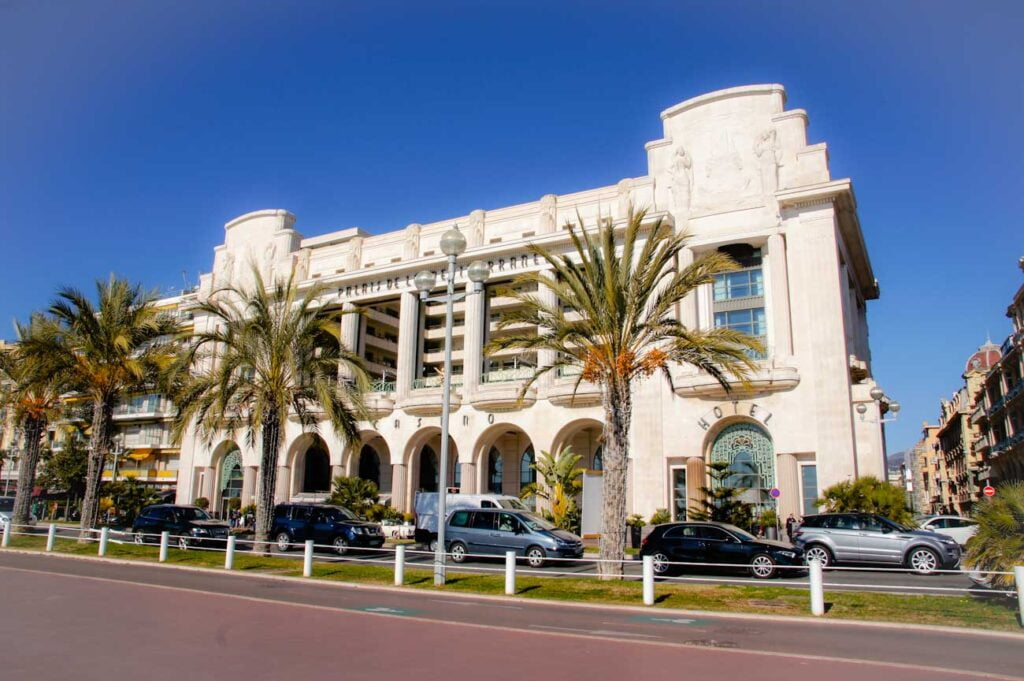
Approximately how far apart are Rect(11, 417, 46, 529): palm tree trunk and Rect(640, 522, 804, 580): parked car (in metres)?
26.8

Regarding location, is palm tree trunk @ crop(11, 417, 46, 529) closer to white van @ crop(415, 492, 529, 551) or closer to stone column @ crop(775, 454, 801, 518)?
white van @ crop(415, 492, 529, 551)

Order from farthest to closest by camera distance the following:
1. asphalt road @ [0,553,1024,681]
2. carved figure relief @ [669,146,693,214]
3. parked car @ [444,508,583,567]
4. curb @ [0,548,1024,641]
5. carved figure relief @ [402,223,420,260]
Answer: carved figure relief @ [402,223,420,260] < carved figure relief @ [669,146,693,214] < parked car @ [444,508,583,567] < curb @ [0,548,1024,641] < asphalt road @ [0,553,1024,681]

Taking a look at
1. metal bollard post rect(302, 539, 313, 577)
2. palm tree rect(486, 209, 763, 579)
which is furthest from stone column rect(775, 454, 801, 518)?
metal bollard post rect(302, 539, 313, 577)

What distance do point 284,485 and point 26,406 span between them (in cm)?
1500

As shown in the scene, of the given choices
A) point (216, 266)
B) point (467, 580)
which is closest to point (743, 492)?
point (467, 580)

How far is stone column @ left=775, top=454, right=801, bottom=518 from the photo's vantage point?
94.1 feet

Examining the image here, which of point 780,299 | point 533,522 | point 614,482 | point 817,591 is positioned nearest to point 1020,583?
point 817,591

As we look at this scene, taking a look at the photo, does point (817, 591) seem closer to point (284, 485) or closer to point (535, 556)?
point (535, 556)

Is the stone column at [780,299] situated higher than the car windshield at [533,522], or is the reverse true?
the stone column at [780,299]

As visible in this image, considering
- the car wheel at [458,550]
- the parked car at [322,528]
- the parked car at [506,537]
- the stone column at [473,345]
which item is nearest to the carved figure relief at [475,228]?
the stone column at [473,345]

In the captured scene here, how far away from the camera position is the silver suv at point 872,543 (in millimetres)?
18781

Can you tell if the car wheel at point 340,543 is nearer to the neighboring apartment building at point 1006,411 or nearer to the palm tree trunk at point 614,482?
the palm tree trunk at point 614,482

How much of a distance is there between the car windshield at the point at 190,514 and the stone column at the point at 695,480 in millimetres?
19335

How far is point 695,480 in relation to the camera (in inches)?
1204
